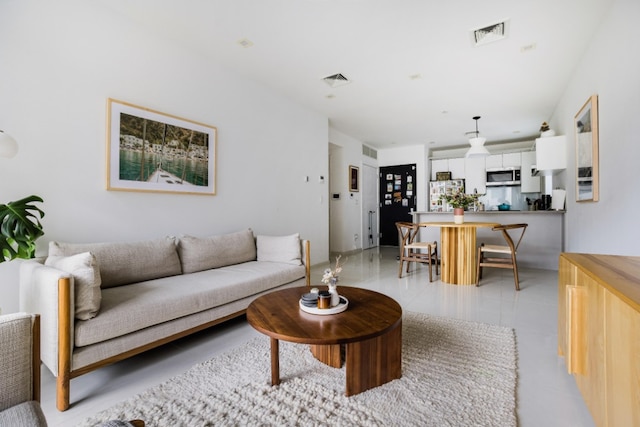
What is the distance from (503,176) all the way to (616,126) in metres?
5.25

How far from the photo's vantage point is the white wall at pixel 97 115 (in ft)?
6.95

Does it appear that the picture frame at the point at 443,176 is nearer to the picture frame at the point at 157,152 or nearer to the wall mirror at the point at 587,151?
the wall mirror at the point at 587,151

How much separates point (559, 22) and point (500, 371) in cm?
310

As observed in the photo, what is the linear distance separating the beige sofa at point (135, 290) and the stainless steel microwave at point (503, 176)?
19.8 ft

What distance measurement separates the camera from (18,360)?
92 centimetres

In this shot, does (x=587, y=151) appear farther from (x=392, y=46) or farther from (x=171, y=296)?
(x=171, y=296)

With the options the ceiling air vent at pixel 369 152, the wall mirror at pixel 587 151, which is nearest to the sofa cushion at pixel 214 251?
the wall mirror at pixel 587 151

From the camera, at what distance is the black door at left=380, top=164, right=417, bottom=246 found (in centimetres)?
777

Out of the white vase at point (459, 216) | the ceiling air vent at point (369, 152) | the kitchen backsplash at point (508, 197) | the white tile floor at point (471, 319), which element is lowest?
the white tile floor at point (471, 319)

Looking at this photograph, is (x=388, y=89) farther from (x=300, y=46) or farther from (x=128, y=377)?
(x=128, y=377)

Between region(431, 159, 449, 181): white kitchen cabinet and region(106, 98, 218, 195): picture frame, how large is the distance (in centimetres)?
615

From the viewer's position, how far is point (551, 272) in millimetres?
4695

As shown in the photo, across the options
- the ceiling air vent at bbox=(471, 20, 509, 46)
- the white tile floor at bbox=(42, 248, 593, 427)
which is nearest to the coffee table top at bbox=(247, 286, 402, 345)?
the white tile floor at bbox=(42, 248, 593, 427)

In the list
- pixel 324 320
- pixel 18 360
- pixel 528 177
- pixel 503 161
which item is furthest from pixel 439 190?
pixel 18 360
